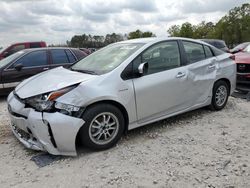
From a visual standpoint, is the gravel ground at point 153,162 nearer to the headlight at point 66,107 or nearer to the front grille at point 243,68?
the headlight at point 66,107

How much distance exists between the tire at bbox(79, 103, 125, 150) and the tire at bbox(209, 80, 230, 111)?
2367 mm

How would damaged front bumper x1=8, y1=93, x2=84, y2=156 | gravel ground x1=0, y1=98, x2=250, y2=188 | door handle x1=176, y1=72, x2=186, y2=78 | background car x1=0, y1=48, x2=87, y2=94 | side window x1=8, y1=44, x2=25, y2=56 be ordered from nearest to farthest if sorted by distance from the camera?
gravel ground x1=0, y1=98, x2=250, y2=188, damaged front bumper x1=8, y1=93, x2=84, y2=156, door handle x1=176, y1=72, x2=186, y2=78, background car x1=0, y1=48, x2=87, y2=94, side window x1=8, y1=44, x2=25, y2=56

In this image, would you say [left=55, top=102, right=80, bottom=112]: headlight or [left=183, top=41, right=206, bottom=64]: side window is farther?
[left=183, top=41, right=206, bottom=64]: side window

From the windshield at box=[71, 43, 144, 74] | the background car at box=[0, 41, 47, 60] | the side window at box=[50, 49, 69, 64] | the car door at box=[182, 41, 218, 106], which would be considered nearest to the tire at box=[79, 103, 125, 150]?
the windshield at box=[71, 43, 144, 74]

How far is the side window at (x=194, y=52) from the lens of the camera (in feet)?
17.3

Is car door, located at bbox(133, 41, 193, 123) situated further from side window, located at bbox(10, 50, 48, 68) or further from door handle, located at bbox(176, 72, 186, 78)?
side window, located at bbox(10, 50, 48, 68)

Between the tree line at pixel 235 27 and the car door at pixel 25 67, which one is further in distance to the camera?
the tree line at pixel 235 27

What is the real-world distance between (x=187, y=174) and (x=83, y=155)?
1.43 metres

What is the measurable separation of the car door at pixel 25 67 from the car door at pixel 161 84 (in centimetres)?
444

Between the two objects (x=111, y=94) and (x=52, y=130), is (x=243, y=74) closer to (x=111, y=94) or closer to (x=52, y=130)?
(x=111, y=94)

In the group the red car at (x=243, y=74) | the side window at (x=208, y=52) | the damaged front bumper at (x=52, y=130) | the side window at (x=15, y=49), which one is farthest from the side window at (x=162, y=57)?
the side window at (x=15, y=49)

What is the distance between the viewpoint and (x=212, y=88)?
5.64 metres

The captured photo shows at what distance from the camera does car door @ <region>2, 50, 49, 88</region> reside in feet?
25.5

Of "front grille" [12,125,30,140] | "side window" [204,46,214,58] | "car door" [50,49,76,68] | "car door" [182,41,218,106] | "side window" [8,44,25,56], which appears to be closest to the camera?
"front grille" [12,125,30,140]
